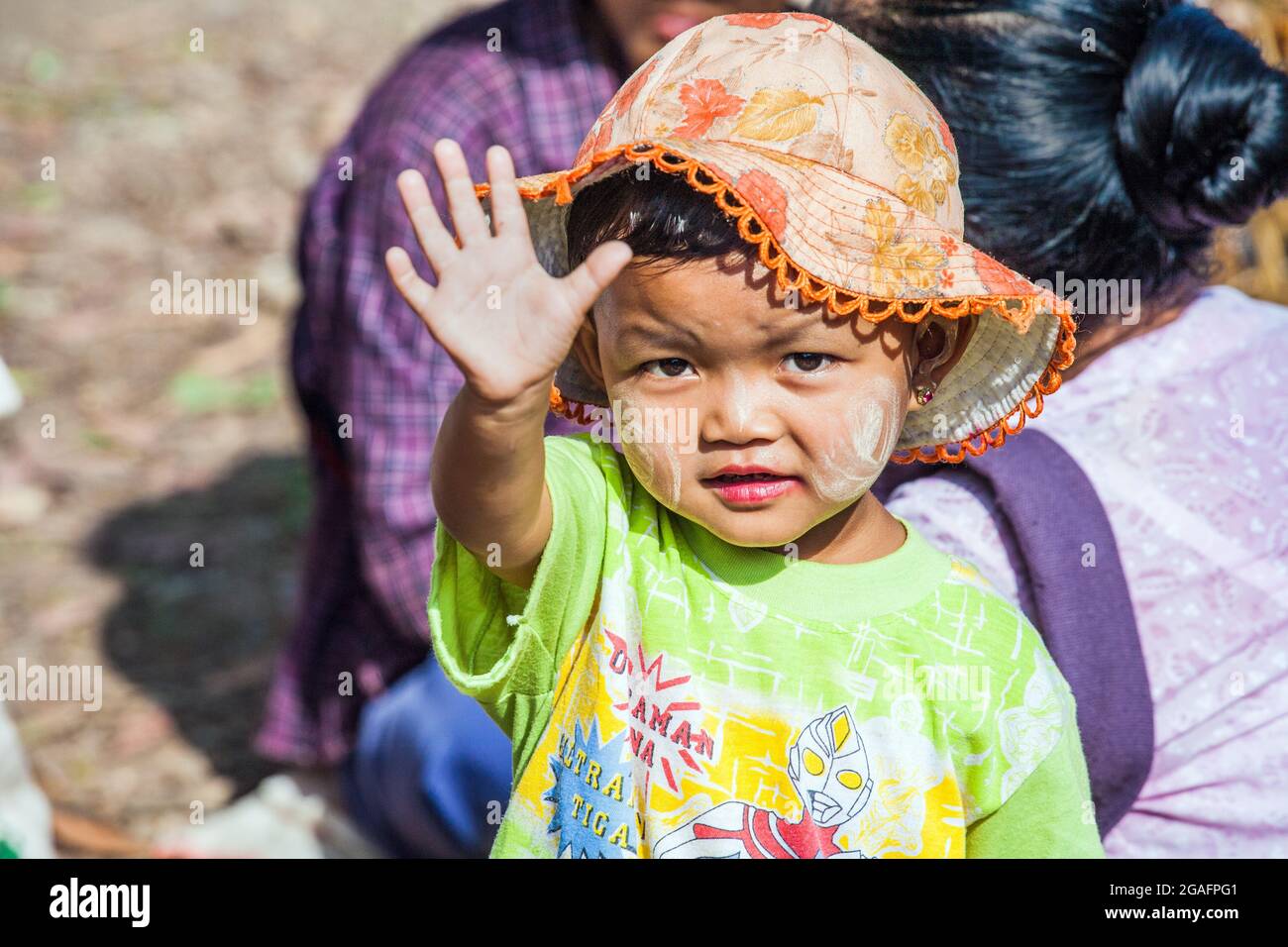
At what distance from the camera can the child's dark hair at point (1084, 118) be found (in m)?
1.97

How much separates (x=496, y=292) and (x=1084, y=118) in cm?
100

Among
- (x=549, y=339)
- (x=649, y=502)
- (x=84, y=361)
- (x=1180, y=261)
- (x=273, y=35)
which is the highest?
(x=273, y=35)

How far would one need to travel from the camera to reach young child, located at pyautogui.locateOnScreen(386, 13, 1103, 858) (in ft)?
4.83

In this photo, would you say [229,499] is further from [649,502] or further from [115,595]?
[649,502]

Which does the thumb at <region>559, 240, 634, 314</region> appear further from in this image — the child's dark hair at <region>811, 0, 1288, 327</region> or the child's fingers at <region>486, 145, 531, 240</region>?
the child's dark hair at <region>811, 0, 1288, 327</region>

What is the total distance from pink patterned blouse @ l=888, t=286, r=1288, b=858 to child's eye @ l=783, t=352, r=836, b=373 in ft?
1.50

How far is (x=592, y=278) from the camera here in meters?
1.35

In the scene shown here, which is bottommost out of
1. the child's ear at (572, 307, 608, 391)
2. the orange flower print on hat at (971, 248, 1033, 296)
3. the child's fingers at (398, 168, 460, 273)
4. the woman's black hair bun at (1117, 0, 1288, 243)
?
the child's ear at (572, 307, 608, 391)

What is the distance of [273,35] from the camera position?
732 cm

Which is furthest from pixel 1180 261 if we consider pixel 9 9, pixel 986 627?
pixel 9 9

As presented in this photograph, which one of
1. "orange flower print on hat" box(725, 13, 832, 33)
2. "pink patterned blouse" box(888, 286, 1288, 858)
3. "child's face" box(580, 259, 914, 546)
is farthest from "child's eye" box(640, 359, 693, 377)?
"pink patterned blouse" box(888, 286, 1288, 858)

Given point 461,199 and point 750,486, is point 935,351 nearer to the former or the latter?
point 750,486

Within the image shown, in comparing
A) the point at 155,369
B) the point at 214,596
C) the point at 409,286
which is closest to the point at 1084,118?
the point at 409,286

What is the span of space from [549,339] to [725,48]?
398mm
